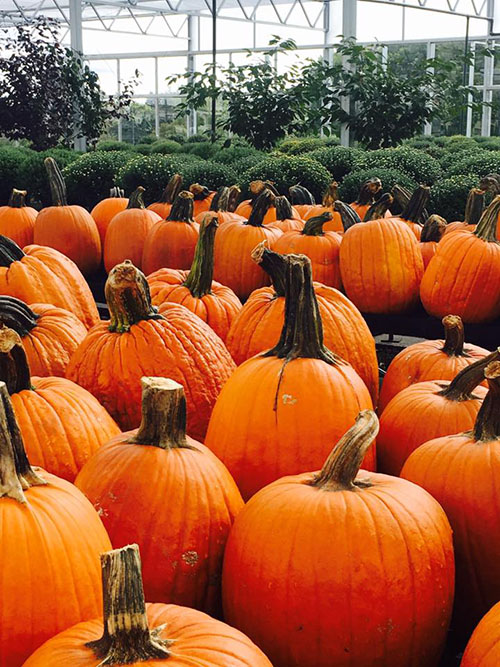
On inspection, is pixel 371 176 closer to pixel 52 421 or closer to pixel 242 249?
pixel 242 249

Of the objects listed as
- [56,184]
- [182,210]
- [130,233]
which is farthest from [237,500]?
[56,184]

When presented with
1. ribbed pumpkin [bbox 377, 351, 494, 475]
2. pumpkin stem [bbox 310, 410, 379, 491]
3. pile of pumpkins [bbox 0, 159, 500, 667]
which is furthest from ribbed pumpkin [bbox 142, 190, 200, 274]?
→ pumpkin stem [bbox 310, 410, 379, 491]

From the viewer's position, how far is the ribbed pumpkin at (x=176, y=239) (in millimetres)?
3637

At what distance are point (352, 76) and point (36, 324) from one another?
9.78 m

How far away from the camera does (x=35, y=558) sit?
1065 millimetres

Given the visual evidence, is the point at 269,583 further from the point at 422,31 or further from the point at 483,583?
the point at 422,31

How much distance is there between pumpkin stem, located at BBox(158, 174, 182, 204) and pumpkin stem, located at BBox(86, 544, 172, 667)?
343 cm

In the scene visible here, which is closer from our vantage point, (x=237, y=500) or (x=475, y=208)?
(x=237, y=500)

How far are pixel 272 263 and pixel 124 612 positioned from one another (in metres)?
1.29

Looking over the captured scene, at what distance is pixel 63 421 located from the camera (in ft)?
5.10

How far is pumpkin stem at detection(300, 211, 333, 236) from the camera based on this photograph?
3152 millimetres

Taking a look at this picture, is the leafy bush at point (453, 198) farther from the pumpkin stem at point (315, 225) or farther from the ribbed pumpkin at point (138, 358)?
the ribbed pumpkin at point (138, 358)

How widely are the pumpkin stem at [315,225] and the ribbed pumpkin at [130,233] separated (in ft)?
3.08

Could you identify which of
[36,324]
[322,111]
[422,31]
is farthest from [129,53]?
[36,324]
